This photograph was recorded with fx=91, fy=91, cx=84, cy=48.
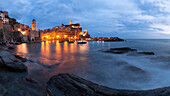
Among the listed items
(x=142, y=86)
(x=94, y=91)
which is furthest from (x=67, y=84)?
(x=142, y=86)

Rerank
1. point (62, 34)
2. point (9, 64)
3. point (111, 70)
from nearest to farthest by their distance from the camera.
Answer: point (9, 64)
point (111, 70)
point (62, 34)

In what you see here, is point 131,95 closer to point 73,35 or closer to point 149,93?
point 149,93

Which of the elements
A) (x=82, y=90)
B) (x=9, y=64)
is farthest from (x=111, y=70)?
(x=9, y=64)

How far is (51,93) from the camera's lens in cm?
294

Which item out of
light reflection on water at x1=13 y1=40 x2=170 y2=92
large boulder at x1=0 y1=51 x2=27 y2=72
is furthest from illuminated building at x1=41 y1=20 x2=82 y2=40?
large boulder at x1=0 y1=51 x2=27 y2=72

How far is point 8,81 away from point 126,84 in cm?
549

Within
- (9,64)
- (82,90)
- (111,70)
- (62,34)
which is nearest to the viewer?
(82,90)

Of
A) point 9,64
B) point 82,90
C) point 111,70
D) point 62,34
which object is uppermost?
point 62,34

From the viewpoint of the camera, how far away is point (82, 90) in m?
2.81

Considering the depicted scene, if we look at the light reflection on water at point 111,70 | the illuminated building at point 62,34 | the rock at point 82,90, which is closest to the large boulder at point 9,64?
the light reflection on water at point 111,70

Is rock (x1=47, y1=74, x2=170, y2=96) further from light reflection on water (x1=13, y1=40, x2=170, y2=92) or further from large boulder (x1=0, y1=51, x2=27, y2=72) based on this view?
large boulder (x1=0, y1=51, x2=27, y2=72)

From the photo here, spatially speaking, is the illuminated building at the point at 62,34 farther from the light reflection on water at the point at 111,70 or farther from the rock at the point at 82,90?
the rock at the point at 82,90

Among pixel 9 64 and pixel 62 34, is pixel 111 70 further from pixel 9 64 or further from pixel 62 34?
pixel 62 34

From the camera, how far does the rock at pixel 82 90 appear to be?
2576mm
